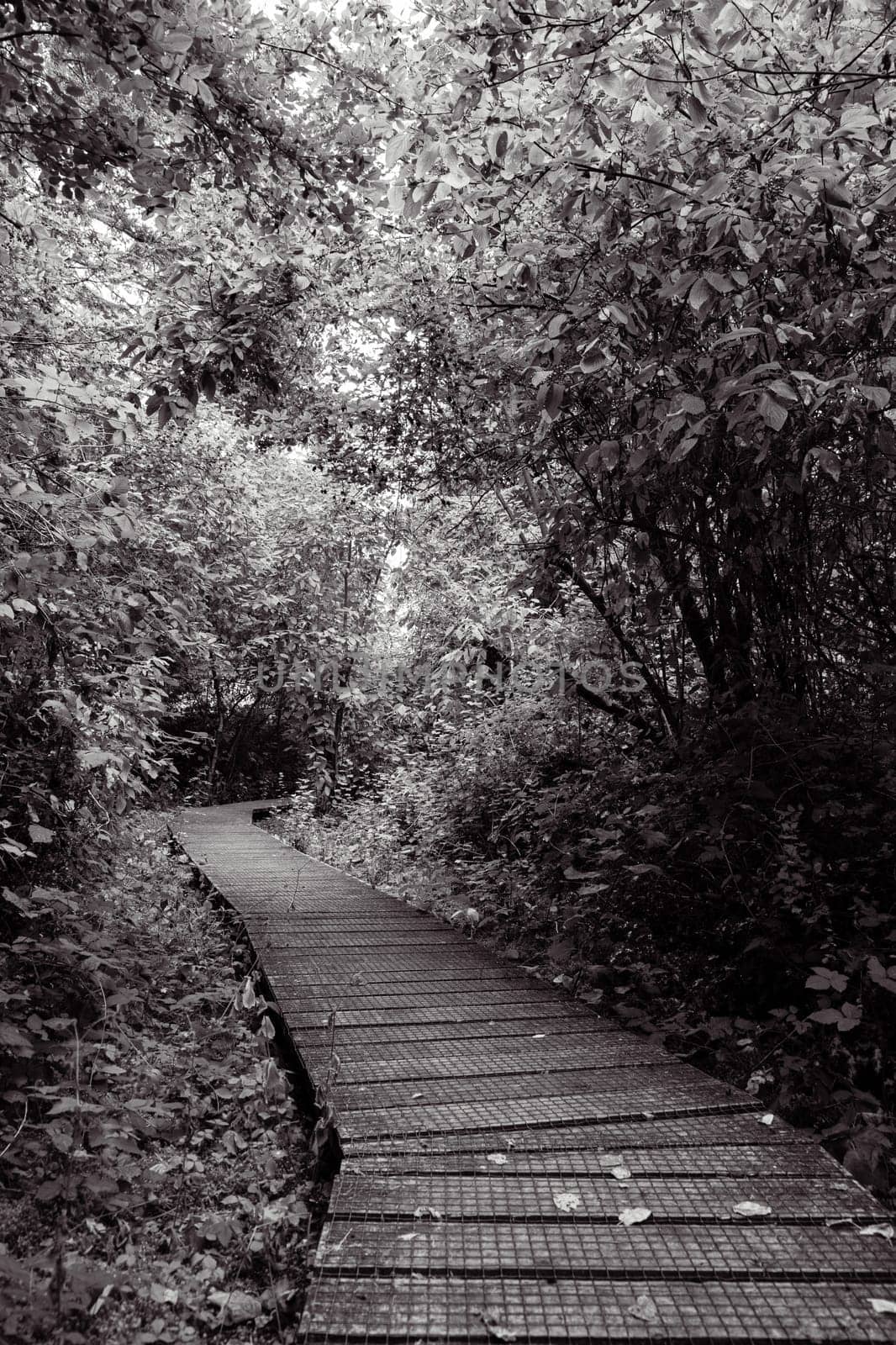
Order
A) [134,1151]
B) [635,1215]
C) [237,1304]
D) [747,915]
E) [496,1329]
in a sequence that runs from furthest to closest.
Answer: [747,915], [134,1151], [635,1215], [237,1304], [496,1329]

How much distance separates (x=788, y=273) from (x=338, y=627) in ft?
44.6

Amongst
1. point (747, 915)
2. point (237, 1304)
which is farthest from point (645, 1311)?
point (747, 915)

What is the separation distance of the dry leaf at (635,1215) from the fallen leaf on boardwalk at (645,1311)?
11.5 inches

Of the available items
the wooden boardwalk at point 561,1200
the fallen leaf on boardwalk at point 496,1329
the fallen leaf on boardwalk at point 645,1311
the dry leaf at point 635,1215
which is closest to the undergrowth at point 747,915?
the wooden boardwalk at point 561,1200

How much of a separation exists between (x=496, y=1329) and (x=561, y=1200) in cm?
53

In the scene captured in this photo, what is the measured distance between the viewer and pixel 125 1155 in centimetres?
285

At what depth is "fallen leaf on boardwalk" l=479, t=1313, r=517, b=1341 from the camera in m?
1.81

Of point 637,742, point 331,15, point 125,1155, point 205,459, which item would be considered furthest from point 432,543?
point 125,1155

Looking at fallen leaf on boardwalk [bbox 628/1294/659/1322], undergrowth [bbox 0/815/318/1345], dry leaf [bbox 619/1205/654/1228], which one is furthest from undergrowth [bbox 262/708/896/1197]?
undergrowth [bbox 0/815/318/1345]

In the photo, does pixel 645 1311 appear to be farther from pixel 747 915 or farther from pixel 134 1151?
pixel 747 915

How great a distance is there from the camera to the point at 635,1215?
7.40ft

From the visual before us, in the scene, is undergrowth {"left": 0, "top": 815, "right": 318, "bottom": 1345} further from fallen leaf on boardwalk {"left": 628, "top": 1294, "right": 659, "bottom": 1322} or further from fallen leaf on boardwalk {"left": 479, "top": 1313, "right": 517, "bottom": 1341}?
fallen leaf on boardwalk {"left": 628, "top": 1294, "right": 659, "bottom": 1322}

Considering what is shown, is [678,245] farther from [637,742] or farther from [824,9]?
[637,742]

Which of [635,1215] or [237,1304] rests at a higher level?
[635,1215]
